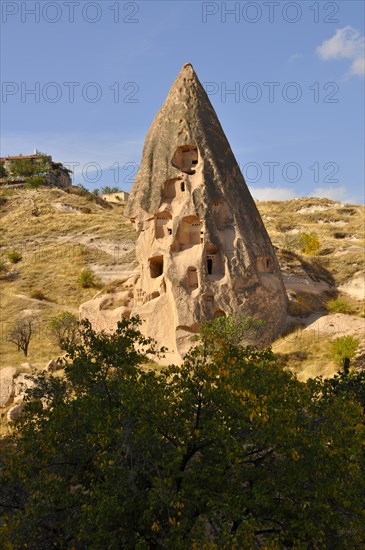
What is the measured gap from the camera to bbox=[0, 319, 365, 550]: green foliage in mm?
7746

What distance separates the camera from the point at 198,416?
908 centimetres

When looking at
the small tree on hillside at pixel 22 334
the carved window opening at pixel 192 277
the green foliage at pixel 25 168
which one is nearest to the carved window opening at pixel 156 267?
the carved window opening at pixel 192 277

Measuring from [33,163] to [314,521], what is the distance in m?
78.5

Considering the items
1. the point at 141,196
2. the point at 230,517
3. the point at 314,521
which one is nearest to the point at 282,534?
the point at 314,521

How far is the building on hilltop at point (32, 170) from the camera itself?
74938 millimetres

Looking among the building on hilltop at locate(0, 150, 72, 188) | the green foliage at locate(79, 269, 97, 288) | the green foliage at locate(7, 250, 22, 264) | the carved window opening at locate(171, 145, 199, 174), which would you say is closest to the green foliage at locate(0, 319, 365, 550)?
the carved window opening at locate(171, 145, 199, 174)

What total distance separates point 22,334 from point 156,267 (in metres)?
8.92

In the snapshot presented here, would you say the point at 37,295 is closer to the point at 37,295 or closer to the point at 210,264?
the point at 37,295

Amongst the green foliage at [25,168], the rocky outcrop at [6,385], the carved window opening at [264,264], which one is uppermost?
the green foliage at [25,168]

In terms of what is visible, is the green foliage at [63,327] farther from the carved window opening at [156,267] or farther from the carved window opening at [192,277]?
the carved window opening at [192,277]

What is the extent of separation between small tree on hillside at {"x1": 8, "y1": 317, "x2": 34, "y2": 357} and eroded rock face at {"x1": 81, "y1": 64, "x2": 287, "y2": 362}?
15.3 feet

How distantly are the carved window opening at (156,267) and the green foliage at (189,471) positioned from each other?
16.4 metres

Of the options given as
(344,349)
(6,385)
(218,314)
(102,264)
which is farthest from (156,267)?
(102,264)

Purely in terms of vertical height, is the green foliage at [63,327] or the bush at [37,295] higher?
the bush at [37,295]
